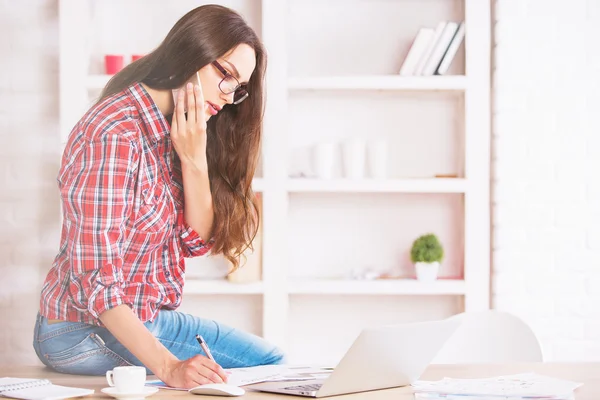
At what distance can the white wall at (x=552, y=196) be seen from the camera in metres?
3.25

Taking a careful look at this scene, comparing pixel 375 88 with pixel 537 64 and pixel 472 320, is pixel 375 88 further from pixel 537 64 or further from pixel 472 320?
pixel 472 320

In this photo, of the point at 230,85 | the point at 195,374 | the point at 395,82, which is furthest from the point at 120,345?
the point at 395,82

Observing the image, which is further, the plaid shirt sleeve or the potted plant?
the potted plant

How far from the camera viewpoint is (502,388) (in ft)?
5.05

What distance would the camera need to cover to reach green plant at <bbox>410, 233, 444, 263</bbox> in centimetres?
316

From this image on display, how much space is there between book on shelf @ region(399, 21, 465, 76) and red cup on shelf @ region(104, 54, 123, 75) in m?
1.13

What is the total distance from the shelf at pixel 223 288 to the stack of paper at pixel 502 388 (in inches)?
60.2

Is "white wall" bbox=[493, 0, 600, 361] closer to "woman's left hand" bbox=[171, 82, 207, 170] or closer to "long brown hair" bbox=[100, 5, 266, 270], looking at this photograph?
"long brown hair" bbox=[100, 5, 266, 270]

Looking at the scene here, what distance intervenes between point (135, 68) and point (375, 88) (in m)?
1.27

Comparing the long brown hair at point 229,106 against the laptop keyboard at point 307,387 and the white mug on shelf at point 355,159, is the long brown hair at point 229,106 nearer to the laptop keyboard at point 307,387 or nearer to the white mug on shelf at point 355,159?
the laptop keyboard at point 307,387

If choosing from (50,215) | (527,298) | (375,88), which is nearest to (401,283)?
(527,298)

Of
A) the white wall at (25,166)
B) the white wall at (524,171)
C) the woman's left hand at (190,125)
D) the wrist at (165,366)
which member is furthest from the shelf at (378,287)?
the wrist at (165,366)

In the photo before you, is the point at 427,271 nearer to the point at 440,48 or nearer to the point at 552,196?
the point at 552,196

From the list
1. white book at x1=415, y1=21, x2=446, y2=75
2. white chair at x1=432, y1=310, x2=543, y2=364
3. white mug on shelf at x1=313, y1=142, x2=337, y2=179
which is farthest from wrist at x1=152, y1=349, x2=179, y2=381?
white book at x1=415, y1=21, x2=446, y2=75
